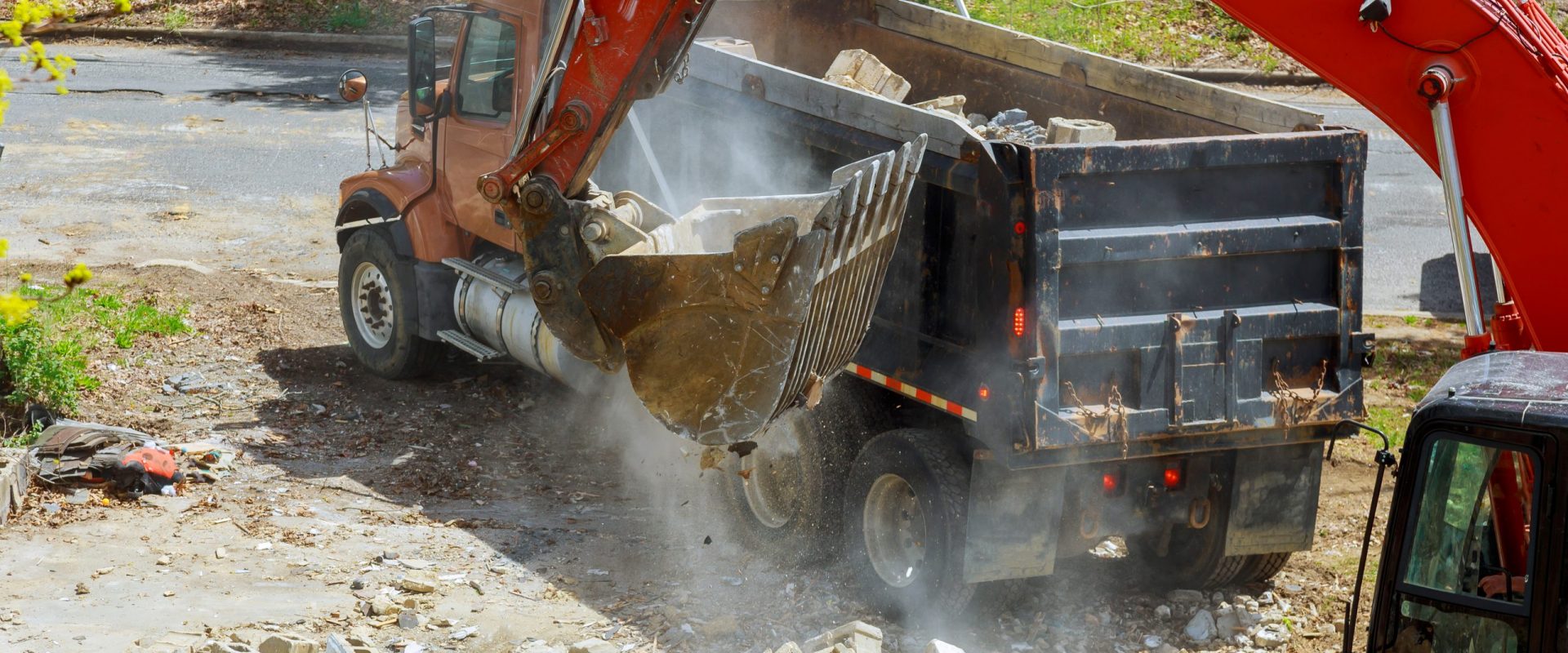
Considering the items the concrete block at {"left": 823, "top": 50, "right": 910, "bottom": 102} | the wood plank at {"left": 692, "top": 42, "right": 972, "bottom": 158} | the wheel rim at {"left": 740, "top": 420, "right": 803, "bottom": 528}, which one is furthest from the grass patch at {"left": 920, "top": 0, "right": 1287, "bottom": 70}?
the wheel rim at {"left": 740, "top": 420, "right": 803, "bottom": 528}

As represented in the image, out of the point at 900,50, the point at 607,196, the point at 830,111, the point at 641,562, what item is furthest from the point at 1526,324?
the point at 900,50

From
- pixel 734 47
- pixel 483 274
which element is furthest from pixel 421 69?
pixel 734 47

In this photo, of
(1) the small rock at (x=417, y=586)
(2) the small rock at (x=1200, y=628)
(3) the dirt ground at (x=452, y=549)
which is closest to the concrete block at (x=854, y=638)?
(3) the dirt ground at (x=452, y=549)

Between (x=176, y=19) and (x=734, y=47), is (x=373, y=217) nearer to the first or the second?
(x=734, y=47)

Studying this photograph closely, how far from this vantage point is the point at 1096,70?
757 centimetres

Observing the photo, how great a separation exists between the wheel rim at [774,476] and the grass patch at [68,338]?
336 cm

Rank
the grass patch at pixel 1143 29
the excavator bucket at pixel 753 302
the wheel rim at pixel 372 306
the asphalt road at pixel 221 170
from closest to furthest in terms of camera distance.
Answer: the excavator bucket at pixel 753 302
the wheel rim at pixel 372 306
the asphalt road at pixel 221 170
the grass patch at pixel 1143 29

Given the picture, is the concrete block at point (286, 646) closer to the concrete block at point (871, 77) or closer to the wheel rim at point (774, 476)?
the wheel rim at point (774, 476)

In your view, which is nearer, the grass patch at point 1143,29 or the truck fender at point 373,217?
the truck fender at point 373,217

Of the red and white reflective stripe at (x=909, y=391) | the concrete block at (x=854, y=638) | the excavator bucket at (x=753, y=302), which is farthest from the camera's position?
the red and white reflective stripe at (x=909, y=391)

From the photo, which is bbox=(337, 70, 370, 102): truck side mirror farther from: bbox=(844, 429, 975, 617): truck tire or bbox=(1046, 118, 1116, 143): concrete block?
bbox=(1046, 118, 1116, 143): concrete block

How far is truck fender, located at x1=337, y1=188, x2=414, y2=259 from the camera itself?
912 cm

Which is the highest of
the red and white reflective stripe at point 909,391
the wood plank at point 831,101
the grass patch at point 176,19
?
the grass patch at point 176,19

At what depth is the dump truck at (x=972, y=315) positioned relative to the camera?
5586 mm
